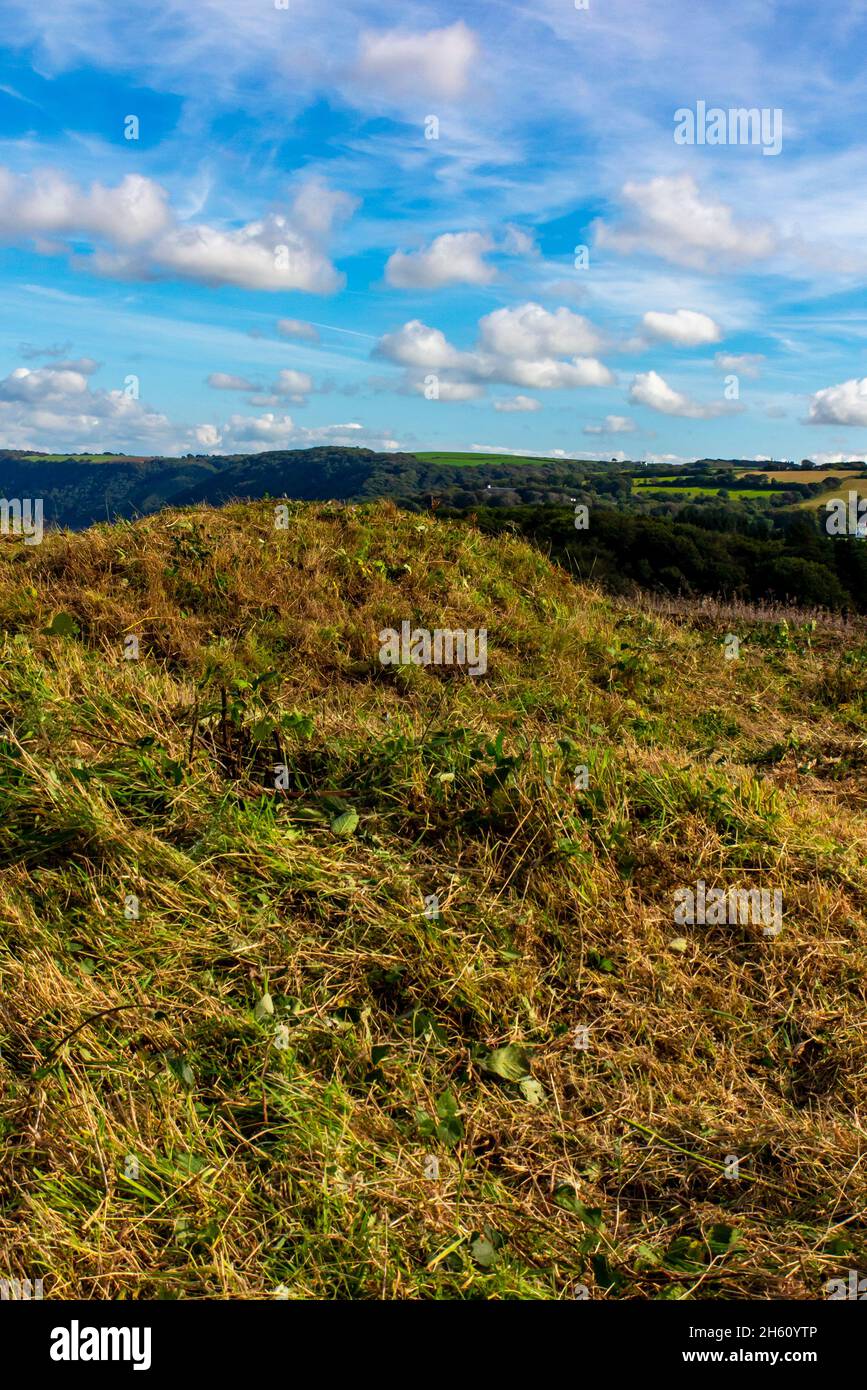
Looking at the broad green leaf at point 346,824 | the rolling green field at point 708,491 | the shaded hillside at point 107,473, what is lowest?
the broad green leaf at point 346,824

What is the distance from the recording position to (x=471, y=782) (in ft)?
13.4

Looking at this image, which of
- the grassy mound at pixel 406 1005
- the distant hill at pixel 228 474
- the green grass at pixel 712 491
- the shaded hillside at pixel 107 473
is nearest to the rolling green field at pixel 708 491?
the green grass at pixel 712 491

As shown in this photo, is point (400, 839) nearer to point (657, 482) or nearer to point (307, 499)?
point (307, 499)

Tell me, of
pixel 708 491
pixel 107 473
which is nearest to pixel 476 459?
pixel 708 491

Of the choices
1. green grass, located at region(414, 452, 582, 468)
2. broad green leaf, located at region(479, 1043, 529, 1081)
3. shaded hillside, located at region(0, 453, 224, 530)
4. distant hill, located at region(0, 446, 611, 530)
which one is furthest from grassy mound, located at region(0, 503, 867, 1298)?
green grass, located at region(414, 452, 582, 468)

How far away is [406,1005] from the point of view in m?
3.19

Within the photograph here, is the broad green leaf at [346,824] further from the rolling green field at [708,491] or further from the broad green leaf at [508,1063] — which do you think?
the rolling green field at [708,491]

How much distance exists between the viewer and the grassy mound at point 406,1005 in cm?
239

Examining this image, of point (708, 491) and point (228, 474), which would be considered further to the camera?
point (708, 491)

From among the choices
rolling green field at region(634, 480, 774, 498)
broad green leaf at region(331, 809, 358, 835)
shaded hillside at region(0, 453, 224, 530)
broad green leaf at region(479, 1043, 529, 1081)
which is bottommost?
broad green leaf at region(479, 1043, 529, 1081)

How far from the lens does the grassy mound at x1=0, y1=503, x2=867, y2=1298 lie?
2.39 metres

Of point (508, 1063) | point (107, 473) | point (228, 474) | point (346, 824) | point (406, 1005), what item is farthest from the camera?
point (107, 473)

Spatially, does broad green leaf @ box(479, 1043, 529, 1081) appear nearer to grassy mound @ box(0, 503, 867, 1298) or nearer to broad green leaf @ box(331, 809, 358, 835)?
grassy mound @ box(0, 503, 867, 1298)

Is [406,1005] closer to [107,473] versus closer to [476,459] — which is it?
[107,473]
